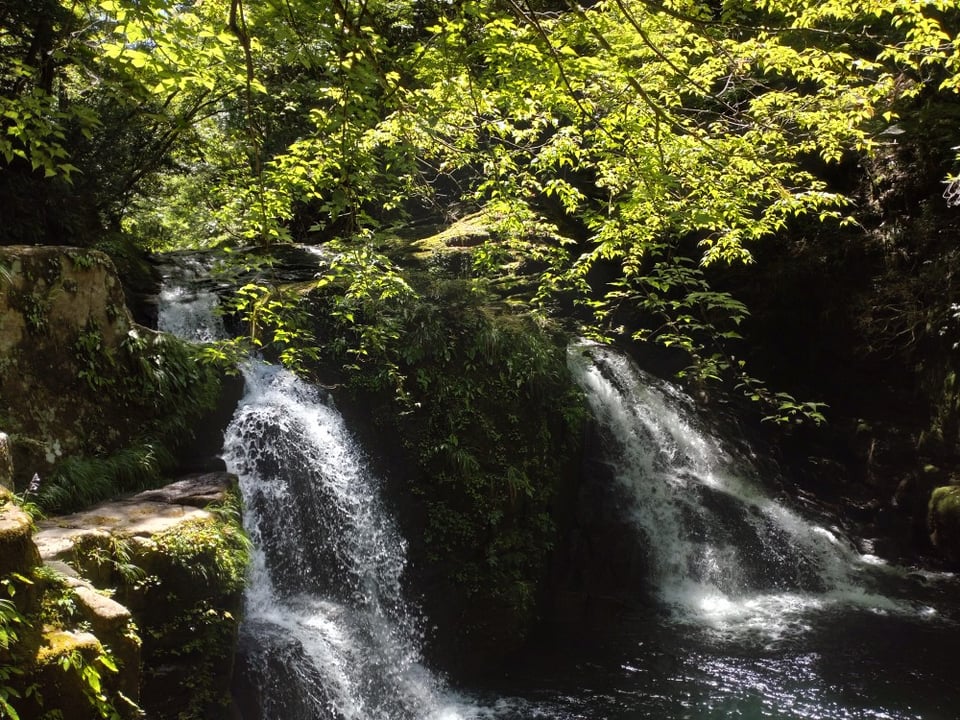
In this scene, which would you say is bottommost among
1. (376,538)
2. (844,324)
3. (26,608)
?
(376,538)

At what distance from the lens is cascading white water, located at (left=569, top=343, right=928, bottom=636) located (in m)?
9.02

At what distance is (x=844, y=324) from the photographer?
1131 cm

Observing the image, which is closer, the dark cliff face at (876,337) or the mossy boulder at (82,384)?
the mossy boulder at (82,384)

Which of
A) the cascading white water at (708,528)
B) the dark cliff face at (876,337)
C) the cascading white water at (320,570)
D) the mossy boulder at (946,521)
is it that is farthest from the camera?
the dark cliff face at (876,337)

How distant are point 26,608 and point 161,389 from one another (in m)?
4.03

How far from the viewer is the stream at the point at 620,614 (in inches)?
255

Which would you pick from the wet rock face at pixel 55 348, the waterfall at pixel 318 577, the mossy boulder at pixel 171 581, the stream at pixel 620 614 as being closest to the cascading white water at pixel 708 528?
the stream at pixel 620 614

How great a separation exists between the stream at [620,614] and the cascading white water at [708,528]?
0.10 feet

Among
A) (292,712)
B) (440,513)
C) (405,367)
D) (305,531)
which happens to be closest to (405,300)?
(405,367)

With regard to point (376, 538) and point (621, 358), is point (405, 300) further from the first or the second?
point (621, 358)

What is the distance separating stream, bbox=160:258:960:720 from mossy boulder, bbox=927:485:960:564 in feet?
1.44

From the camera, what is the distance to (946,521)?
979cm

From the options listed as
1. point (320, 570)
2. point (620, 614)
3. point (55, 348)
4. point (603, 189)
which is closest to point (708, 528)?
point (620, 614)

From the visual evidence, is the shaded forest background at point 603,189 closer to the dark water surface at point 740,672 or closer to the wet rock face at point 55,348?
the wet rock face at point 55,348
